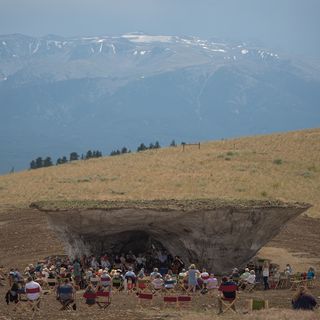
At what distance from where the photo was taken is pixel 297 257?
38969mm

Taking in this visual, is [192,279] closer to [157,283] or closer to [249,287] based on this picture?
[157,283]

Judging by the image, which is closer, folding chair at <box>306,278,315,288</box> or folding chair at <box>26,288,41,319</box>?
folding chair at <box>26,288,41,319</box>

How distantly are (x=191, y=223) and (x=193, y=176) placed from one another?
34337 mm

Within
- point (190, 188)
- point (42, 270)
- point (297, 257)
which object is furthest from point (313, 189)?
point (42, 270)

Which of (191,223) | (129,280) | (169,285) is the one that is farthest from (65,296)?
(191,223)

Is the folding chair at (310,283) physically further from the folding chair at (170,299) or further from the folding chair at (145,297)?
the folding chair at (145,297)

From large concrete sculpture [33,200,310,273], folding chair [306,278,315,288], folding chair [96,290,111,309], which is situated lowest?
folding chair [96,290,111,309]

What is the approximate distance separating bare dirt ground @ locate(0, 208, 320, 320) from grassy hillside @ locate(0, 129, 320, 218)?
7.01m

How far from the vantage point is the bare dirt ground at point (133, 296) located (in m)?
23.5

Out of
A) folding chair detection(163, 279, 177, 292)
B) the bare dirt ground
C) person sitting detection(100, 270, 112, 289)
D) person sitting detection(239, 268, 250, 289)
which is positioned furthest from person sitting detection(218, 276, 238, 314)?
person sitting detection(239, 268, 250, 289)

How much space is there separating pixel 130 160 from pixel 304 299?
192ft

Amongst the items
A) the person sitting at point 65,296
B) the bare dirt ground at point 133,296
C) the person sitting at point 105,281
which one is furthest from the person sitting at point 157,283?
the person sitting at point 65,296

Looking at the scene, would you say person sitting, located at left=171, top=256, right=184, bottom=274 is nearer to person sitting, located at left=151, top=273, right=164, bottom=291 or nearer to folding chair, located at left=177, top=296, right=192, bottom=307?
person sitting, located at left=151, top=273, right=164, bottom=291

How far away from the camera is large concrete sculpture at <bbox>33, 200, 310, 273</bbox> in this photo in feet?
107
